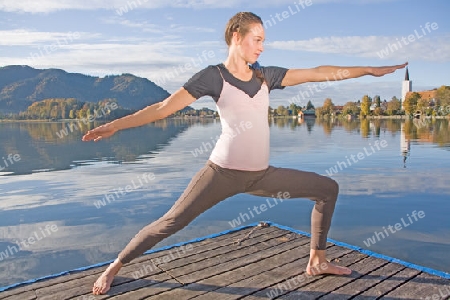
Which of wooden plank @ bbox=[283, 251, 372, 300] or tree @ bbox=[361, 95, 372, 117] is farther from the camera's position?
tree @ bbox=[361, 95, 372, 117]

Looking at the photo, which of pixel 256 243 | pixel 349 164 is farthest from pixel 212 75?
pixel 349 164

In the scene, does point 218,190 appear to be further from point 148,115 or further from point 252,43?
point 252,43

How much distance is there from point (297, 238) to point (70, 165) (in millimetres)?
15875

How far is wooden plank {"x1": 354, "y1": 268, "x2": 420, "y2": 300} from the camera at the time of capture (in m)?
4.30

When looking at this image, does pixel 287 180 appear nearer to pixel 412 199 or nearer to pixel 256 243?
pixel 256 243

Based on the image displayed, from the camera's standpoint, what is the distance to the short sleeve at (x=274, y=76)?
13.2 feet

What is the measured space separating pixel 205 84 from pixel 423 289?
10.6 feet

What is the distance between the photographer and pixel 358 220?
9.19 meters

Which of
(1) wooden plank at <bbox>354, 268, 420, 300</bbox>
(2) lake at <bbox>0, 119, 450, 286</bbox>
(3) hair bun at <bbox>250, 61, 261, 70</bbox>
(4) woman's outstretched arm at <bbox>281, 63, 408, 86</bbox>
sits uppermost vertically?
(3) hair bun at <bbox>250, 61, 261, 70</bbox>

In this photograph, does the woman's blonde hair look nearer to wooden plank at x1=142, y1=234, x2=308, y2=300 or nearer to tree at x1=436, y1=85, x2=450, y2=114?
wooden plank at x1=142, y1=234, x2=308, y2=300

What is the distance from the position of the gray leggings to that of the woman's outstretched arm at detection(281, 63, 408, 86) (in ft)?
3.10

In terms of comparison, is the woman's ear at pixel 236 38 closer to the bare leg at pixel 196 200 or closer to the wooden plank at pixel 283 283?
the bare leg at pixel 196 200

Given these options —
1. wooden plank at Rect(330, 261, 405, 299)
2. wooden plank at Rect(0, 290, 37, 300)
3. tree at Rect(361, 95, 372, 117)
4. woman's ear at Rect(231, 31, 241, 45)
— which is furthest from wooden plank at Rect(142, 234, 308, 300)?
tree at Rect(361, 95, 372, 117)

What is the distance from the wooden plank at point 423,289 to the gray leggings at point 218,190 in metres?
1.29
